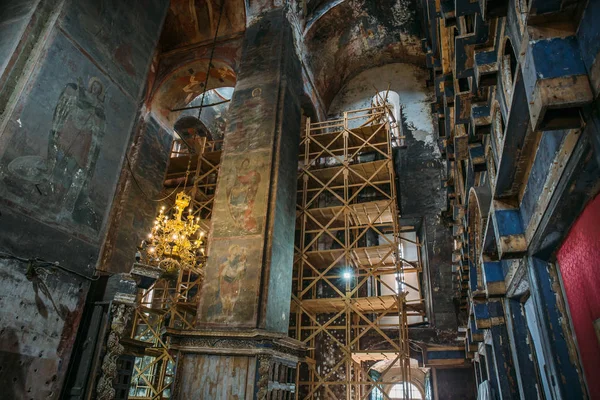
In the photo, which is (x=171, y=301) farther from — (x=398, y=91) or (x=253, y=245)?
(x=398, y=91)

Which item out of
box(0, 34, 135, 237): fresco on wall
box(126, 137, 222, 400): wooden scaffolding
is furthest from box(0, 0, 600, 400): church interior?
box(126, 137, 222, 400): wooden scaffolding

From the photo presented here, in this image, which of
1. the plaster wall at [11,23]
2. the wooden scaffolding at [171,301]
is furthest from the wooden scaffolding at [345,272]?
the plaster wall at [11,23]

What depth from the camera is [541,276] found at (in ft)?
10.6

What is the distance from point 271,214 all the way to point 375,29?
1058 cm

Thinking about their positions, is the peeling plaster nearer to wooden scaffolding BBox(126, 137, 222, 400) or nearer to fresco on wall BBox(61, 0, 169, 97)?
wooden scaffolding BBox(126, 137, 222, 400)

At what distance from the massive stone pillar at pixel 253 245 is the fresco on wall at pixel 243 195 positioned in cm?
3

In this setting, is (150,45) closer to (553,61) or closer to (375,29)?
(553,61)

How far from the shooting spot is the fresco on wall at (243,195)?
31.0 ft

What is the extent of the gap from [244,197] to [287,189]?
1.26 meters

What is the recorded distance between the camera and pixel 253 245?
9102 millimetres

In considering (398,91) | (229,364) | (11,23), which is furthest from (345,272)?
(11,23)

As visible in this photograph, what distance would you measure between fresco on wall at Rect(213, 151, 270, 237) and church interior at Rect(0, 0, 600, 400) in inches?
2.1

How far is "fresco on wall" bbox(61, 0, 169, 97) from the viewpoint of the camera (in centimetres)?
579

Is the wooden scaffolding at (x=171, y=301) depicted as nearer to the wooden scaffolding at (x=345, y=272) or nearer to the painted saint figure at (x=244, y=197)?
the painted saint figure at (x=244, y=197)
